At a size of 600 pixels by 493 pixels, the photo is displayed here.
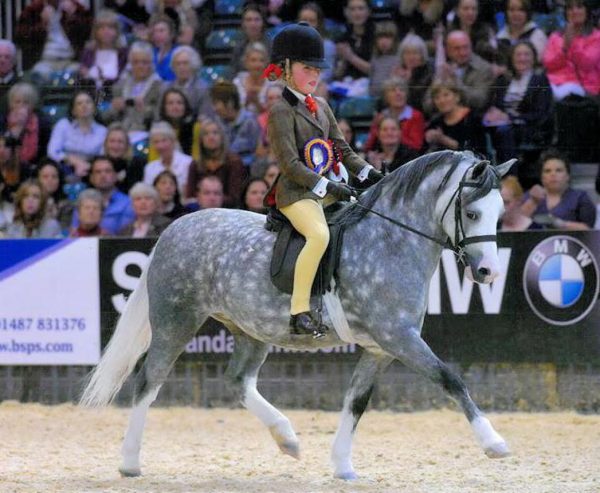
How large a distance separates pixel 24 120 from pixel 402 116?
3422mm

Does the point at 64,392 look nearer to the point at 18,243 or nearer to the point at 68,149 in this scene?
the point at 18,243

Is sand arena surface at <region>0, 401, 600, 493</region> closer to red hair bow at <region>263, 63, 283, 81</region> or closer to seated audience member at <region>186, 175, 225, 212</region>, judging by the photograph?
seated audience member at <region>186, 175, 225, 212</region>

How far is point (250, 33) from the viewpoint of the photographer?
10711 millimetres

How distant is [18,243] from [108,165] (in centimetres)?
107

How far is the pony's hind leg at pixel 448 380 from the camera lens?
5770 millimetres

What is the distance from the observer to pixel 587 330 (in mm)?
8914

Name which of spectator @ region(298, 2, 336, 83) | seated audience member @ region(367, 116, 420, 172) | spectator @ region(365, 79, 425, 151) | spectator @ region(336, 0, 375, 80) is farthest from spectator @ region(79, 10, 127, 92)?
seated audience member @ region(367, 116, 420, 172)

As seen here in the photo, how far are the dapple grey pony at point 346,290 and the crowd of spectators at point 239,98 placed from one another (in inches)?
108

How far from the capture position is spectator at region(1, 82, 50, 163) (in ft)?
34.8

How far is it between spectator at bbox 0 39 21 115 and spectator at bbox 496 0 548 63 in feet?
14.3

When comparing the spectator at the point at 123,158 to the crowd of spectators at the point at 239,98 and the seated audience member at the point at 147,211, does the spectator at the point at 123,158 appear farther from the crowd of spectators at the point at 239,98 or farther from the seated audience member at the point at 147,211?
the seated audience member at the point at 147,211

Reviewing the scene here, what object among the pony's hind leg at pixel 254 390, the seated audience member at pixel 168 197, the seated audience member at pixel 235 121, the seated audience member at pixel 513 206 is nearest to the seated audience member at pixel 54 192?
the seated audience member at pixel 168 197

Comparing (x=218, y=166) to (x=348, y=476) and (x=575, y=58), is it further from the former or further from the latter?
(x=348, y=476)

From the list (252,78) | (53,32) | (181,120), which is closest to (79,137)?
(181,120)
